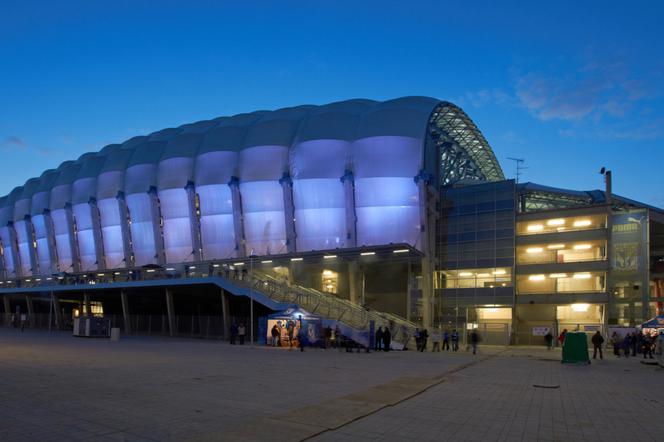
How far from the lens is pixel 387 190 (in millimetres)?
55781

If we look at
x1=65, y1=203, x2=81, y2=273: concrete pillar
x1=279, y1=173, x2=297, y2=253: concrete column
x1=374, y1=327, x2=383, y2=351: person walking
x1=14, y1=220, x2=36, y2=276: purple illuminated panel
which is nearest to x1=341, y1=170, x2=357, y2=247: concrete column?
x1=279, y1=173, x2=297, y2=253: concrete column

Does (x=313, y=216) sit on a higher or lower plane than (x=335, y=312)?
higher

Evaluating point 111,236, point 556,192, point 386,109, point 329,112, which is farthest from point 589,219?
point 111,236

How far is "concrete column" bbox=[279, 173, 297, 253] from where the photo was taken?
58250 millimetres

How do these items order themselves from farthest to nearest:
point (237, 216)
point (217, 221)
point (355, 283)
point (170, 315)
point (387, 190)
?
1. point (217, 221)
2. point (237, 216)
3. point (387, 190)
4. point (355, 283)
5. point (170, 315)

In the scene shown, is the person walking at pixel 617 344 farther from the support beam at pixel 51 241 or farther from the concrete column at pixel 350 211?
the support beam at pixel 51 241

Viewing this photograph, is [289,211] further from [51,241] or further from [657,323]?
[51,241]

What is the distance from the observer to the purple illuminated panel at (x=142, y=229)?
223 ft

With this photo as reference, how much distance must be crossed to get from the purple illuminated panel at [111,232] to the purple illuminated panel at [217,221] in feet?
46.6

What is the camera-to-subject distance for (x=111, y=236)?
72062mm

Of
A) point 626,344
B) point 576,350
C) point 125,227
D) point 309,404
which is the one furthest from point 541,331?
point 125,227

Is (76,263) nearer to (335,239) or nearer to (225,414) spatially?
(335,239)

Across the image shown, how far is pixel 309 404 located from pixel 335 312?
28402 mm

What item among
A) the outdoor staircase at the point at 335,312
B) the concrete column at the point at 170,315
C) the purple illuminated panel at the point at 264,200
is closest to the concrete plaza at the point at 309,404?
the outdoor staircase at the point at 335,312
